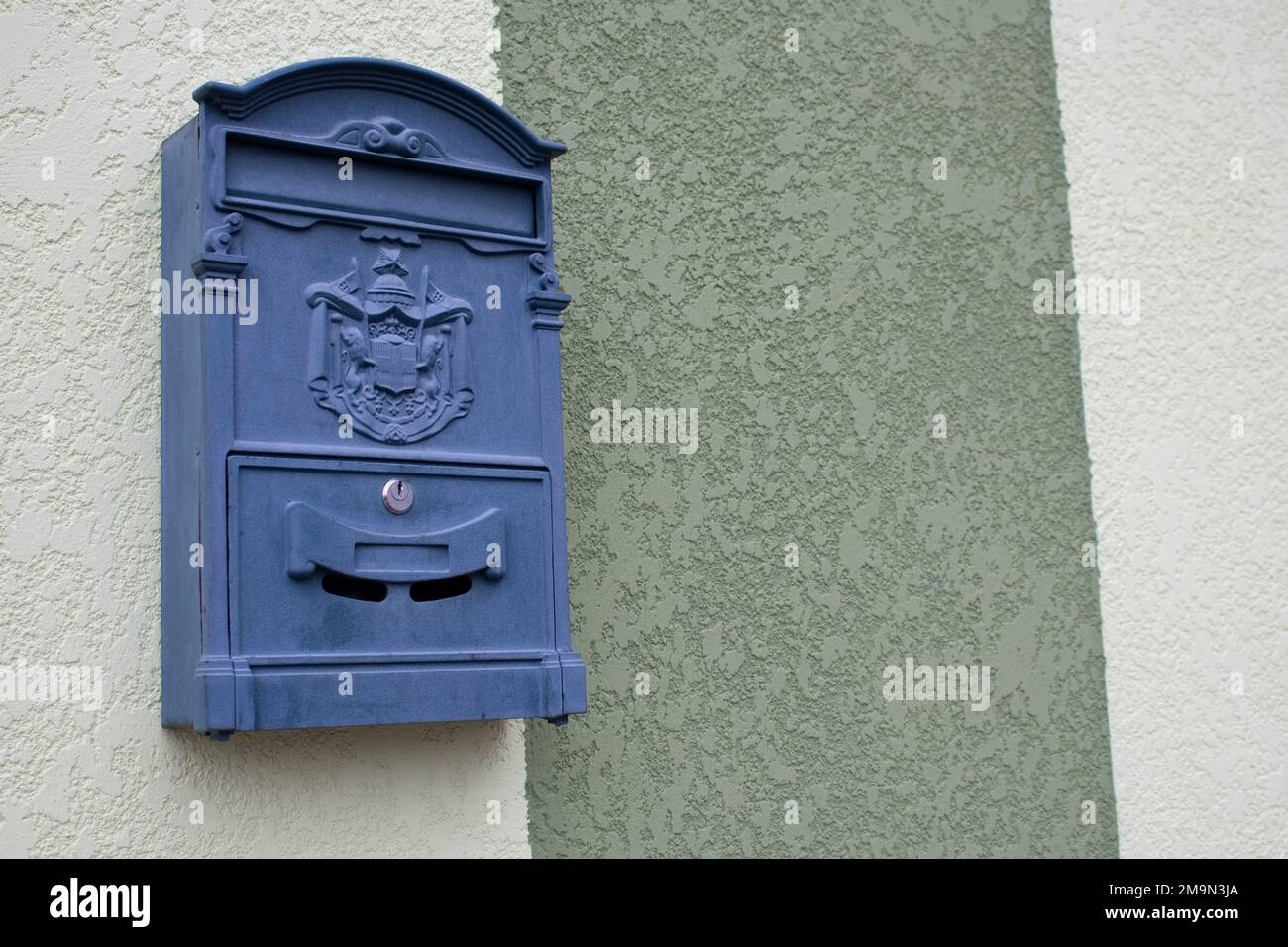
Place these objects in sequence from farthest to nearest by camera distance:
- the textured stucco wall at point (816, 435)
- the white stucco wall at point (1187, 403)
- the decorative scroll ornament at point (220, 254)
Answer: the white stucco wall at point (1187, 403) < the textured stucco wall at point (816, 435) < the decorative scroll ornament at point (220, 254)

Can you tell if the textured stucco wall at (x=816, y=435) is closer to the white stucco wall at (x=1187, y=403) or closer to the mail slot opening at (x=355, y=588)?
the white stucco wall at (x=1187, y=403)

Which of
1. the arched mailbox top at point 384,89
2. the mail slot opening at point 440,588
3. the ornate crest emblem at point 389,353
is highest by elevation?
the arched mailbox top at point 384,89

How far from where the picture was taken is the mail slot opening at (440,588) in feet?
10.6

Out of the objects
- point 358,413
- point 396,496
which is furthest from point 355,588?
point 358,413

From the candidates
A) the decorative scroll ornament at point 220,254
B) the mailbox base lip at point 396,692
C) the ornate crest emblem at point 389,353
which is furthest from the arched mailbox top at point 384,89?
the mailbox base lip at point 396,692

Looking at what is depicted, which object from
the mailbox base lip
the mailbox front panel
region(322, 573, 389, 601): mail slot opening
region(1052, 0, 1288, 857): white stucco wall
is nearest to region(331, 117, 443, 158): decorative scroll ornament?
the mailbox front panel

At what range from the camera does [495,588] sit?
3.29m

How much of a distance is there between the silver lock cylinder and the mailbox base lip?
32cm

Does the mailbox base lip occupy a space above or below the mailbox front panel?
below

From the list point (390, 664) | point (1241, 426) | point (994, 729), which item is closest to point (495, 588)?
point (390, 664)

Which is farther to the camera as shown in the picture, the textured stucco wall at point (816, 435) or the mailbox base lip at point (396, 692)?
the textured stucco wall at point (816, 435)

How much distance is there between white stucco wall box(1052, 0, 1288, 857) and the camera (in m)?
4.51

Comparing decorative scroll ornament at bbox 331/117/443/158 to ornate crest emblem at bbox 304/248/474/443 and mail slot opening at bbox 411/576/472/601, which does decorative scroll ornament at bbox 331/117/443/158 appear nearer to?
ornate crest emblem at bbox 304/248/474/443

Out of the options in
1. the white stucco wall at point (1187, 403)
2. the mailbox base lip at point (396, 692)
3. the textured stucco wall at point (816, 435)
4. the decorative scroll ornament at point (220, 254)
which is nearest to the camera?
the mailbox base lip at point (396, 692)
